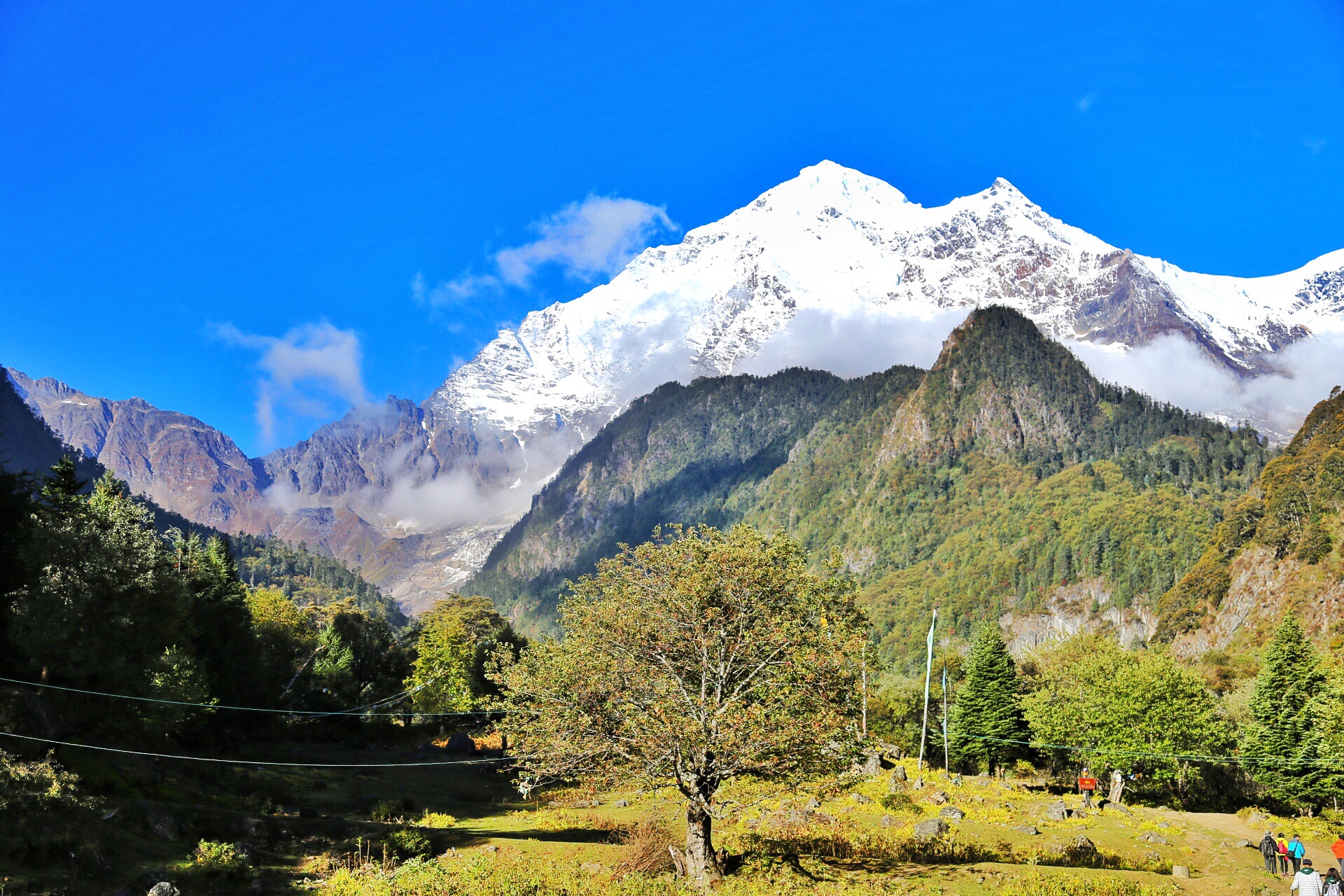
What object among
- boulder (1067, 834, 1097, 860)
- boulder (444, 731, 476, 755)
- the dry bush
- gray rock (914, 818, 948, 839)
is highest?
the dry bush

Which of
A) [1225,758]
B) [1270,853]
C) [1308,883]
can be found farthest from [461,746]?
[1308,883]

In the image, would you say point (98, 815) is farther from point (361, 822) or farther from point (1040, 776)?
point (1040, 776)

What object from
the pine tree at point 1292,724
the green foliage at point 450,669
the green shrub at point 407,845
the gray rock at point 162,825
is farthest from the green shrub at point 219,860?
the pine tree at point 1292,724

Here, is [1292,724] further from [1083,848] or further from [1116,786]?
[1083,848]

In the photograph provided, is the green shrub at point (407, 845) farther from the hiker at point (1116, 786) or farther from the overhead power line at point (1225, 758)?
the hiker at point (1116, 786)

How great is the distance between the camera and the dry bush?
29.6m

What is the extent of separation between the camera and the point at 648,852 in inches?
1185

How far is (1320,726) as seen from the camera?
55.5m

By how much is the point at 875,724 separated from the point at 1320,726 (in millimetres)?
37968

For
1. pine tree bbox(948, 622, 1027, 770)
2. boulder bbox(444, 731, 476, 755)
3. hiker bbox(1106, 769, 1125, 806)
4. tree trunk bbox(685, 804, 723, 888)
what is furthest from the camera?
boulder bbox(444, 731, 476, 755)

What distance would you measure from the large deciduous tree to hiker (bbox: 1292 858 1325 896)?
1490 cm

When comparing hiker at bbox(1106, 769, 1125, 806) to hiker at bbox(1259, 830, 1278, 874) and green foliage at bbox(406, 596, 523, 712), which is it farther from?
green foliage at bbox(406, 596, 523, 712)

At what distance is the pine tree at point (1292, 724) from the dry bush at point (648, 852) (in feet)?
161

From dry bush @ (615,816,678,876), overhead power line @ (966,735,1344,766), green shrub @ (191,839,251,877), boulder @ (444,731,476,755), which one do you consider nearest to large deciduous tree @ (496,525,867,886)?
dry bush @ (615,816,678,876)
